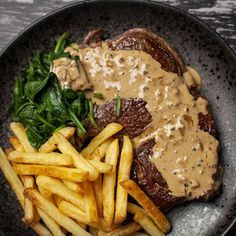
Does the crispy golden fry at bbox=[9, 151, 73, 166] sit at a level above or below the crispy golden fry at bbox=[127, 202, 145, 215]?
above

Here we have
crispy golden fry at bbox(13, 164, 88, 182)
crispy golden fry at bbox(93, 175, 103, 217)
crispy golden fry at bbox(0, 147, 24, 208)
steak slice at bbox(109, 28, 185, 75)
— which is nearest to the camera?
crispy golden fry at bbox(13, 164, 88, 182)

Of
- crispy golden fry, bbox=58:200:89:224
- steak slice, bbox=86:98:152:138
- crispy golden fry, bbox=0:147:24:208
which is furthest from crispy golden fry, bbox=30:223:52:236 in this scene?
steak slice, bbox=86:98:152:138

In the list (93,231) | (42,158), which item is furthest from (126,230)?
(42,158)

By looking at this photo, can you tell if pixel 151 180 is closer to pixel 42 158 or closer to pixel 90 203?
pixel 90 203

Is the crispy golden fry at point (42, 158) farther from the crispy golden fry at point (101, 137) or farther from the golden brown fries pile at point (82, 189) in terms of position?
the crispy golden fry at point (101, 137)

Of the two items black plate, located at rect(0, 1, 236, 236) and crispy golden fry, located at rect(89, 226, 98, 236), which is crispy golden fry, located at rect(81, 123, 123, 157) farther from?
black plate, located at rect(0, 1, 236, 236)

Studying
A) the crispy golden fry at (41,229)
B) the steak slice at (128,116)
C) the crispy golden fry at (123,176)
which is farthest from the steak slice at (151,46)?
the crispy golden fry at (41,229)
